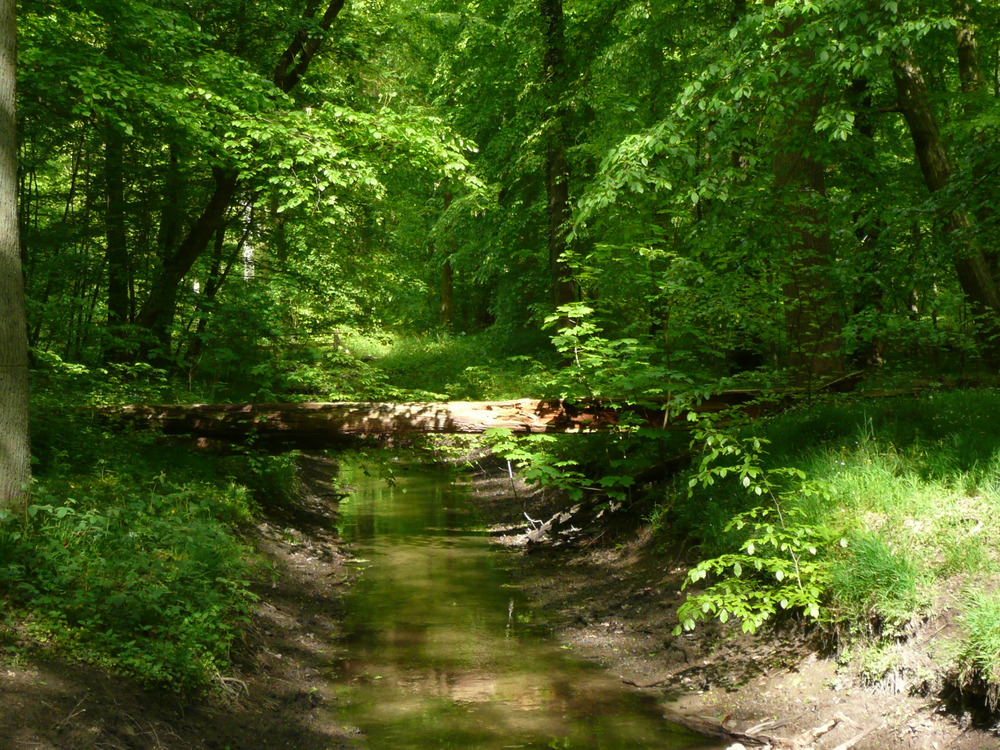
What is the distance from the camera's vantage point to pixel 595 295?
52.7 feet

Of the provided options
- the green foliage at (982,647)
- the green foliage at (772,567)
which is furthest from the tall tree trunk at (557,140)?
the green foliage at (982,647)

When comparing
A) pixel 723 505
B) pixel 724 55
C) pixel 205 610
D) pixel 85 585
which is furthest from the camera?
pixel 723 505

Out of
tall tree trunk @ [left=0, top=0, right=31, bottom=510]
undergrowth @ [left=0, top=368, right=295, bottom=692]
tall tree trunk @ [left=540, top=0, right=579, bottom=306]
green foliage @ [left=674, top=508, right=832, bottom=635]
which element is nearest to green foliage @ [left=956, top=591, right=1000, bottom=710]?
green foliage @ [left=674, top=508, right=832, bottom=635]

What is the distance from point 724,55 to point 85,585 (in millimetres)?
6542

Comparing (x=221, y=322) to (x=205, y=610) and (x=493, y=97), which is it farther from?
(x=493, y=97)

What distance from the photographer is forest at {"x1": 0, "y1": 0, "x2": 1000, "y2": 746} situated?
516 centimetres

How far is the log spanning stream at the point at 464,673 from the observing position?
5.32 meters

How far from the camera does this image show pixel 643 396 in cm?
860

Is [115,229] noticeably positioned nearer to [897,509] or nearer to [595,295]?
[595,295]

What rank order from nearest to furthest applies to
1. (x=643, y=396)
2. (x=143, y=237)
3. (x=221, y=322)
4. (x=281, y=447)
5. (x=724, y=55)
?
(x=724, y=55) → (x=643, y=396) → (x=281, y=447) → (x=221, y=322) → (x=143, y=237)

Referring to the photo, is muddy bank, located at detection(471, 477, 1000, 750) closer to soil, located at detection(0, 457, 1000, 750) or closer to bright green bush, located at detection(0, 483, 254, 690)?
soil, located at detection(0, 457, 1000, 750)

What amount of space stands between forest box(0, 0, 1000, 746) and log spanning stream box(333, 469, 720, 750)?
1049 mm

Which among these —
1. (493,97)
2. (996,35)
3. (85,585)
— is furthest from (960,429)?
(493,97)

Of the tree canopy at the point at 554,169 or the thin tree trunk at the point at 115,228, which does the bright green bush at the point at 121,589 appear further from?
the thin tree trunk at the point at 115,228
